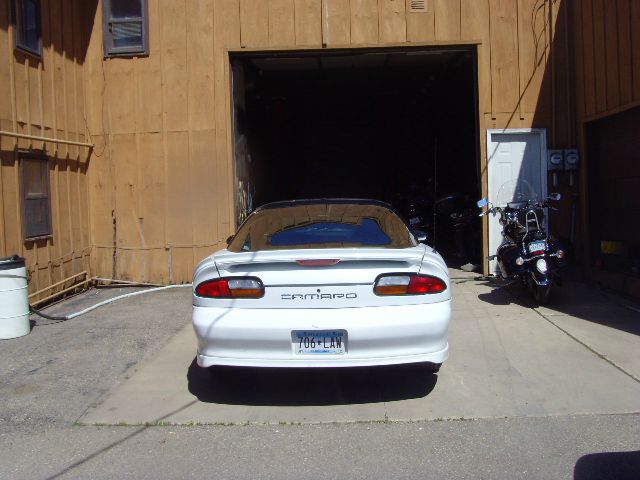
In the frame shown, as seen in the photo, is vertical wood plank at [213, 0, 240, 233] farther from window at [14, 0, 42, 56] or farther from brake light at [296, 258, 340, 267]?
brake light at [296, 258, 340, 267]

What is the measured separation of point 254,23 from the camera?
34.1 feet

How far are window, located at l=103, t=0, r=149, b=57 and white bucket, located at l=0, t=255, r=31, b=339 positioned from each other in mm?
4584

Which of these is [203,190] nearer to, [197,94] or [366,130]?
[197,94]

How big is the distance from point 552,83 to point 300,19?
4154 mm

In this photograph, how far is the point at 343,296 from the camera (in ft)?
15.4

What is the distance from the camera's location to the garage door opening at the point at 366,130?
1194cm

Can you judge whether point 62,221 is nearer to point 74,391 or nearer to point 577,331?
point 74,391

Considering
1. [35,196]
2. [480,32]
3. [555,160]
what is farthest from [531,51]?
[35,196]

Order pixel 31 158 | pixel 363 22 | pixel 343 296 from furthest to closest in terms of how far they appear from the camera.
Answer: pixel 363 22 < pixel 31 158 < pixel 343 296

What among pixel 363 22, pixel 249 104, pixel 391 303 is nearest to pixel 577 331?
pixel 391 303

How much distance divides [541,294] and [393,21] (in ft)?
16.4

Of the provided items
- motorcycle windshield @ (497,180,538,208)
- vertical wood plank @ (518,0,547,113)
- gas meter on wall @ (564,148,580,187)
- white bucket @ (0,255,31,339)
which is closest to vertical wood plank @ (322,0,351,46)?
vertical wood plank @ (518,0,547,113)

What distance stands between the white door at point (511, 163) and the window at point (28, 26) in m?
6.93

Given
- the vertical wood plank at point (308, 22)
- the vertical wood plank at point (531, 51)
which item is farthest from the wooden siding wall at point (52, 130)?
the vertical wood plank at point (531, 51)
